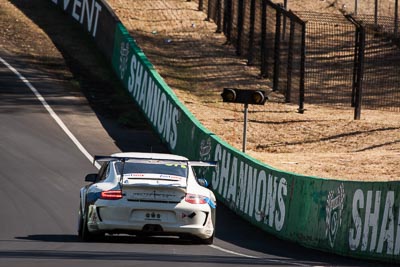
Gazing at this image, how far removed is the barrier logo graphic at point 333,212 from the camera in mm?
18922

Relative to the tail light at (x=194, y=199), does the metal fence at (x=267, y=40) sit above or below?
above

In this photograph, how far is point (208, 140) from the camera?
26625 millimetres

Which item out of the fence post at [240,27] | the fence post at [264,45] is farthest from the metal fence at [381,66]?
the fence post at [240,27]

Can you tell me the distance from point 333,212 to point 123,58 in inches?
786

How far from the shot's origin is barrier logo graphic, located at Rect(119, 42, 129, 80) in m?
37.7

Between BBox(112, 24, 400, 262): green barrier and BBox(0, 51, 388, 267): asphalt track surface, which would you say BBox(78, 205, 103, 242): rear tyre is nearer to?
BBox(0, 51, 388, 267): asphalt track surface

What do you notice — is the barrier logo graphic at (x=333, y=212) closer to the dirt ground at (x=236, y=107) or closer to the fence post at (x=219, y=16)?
the dirt ground at (x=236, y=107)

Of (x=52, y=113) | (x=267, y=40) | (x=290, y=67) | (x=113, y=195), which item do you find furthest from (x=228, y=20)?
(x=113, y=195)

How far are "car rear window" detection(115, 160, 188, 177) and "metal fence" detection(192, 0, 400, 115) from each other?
677 inches

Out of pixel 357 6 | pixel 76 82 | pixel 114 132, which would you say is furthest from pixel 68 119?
pixel 357 6

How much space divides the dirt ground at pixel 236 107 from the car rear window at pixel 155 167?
10019mm

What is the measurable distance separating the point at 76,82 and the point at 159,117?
21.3 feet

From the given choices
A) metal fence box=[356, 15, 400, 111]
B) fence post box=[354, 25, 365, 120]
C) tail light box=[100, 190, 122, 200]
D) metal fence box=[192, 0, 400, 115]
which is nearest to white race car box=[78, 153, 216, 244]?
tail light box=[100, 190, 122, 200]

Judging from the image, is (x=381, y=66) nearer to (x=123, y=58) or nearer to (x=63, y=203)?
(x=123, y=58)
